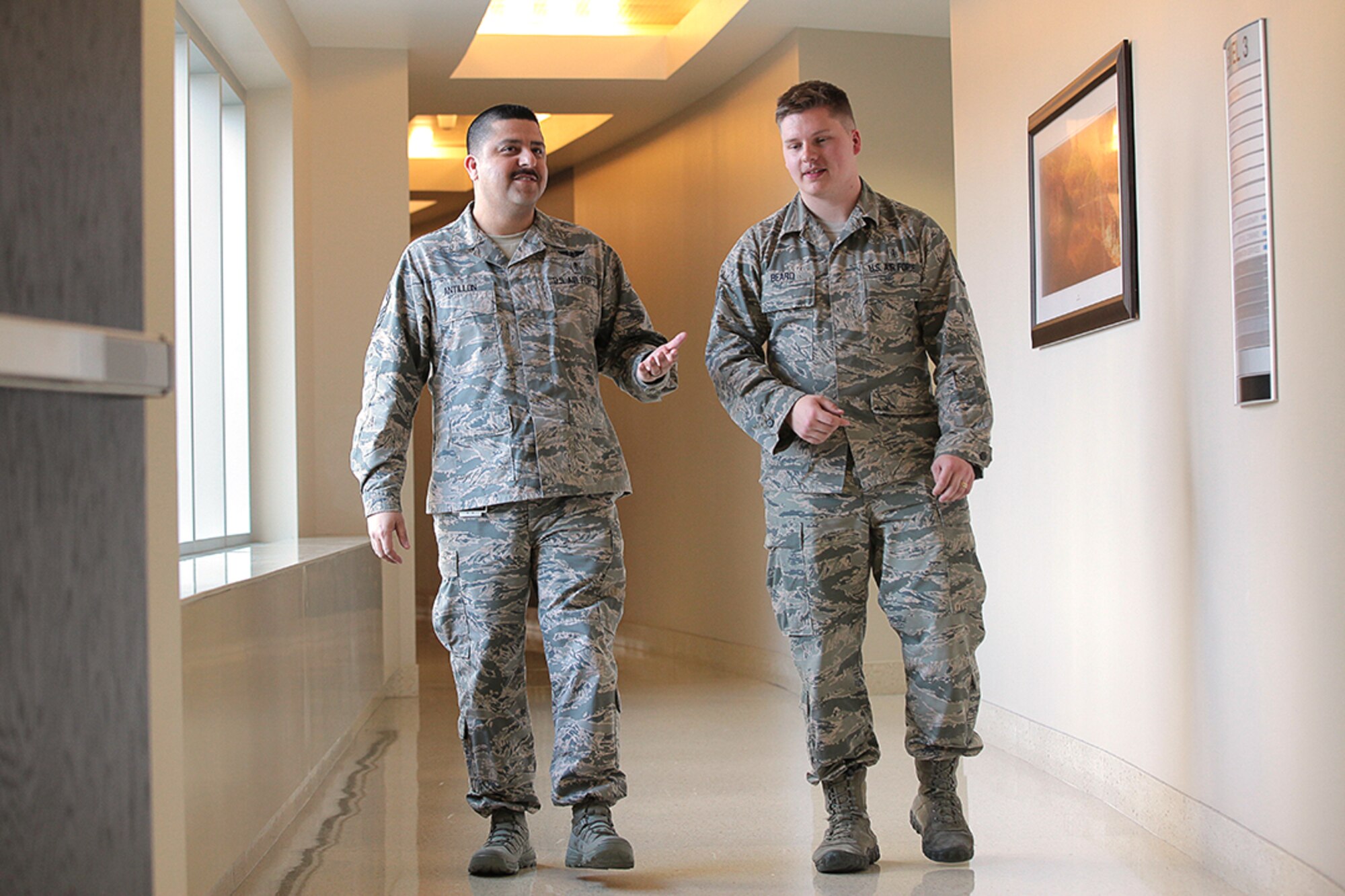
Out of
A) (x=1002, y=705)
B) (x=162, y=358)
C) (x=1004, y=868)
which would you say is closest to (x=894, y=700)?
(x=1002, y=705)

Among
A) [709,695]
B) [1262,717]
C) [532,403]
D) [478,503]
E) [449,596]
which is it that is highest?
[532,403]

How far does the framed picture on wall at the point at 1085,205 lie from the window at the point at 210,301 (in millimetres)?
2338

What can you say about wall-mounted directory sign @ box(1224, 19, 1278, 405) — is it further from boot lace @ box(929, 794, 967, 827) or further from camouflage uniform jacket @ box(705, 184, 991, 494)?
boot lace @ box(929, 794, 967, 827)

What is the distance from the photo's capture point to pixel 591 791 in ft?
8.02

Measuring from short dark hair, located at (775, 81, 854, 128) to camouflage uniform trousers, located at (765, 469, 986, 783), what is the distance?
0.73 meters

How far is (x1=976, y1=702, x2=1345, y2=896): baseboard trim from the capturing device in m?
2.17

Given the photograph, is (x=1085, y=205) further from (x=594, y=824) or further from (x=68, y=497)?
(x=68, y=497)

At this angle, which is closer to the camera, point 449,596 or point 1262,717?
point 1262,717

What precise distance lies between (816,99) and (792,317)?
0.43 m

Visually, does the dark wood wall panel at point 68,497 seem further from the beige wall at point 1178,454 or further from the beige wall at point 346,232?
the beige wall at point 346,232

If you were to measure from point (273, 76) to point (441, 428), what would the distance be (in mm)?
2516

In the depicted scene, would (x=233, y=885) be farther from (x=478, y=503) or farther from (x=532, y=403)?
(x=532, y=403)

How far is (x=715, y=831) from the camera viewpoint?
2.85 meters

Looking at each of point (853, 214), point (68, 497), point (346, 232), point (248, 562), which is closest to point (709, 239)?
point (346, 232)
